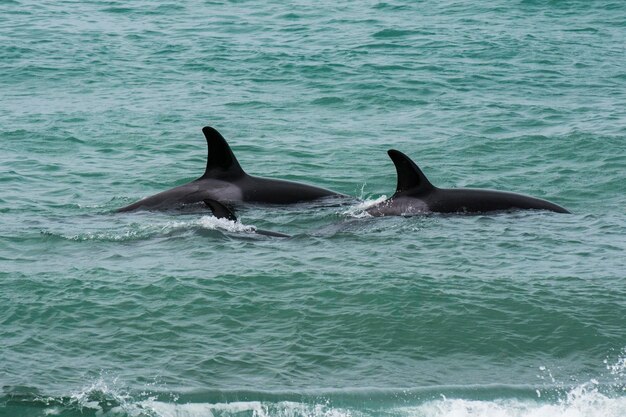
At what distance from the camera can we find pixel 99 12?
144 feet

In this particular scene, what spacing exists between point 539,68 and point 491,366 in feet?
68.1

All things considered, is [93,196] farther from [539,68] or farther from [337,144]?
[539,68]

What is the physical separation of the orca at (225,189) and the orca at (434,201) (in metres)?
1.71

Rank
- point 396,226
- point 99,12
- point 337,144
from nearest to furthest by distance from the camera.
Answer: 1. point 396,226
2. point 337,144
3. point 99,12

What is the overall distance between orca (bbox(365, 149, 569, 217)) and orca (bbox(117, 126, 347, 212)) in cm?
171

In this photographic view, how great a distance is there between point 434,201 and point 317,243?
2562 mm

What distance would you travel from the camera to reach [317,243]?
56.8 feet

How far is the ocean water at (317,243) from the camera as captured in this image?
12.5m

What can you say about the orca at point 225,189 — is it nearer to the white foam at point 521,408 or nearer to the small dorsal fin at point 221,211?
the small dorsal fin at point 221,211

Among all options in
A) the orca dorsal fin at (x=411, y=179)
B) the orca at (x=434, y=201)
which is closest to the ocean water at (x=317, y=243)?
the orca at (x=434, y=201)

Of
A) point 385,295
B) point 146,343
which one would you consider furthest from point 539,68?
point 146,343

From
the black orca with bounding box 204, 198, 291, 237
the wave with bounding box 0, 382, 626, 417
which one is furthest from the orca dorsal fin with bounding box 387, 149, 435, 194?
the wave with bounding box 0, 382, 626, 417

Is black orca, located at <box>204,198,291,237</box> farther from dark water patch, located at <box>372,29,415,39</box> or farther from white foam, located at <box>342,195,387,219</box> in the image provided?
dark water patch, located at <box>372,29,415,39</box>

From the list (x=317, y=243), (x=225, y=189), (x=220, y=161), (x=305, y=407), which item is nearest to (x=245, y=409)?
(x=305, y=407)
